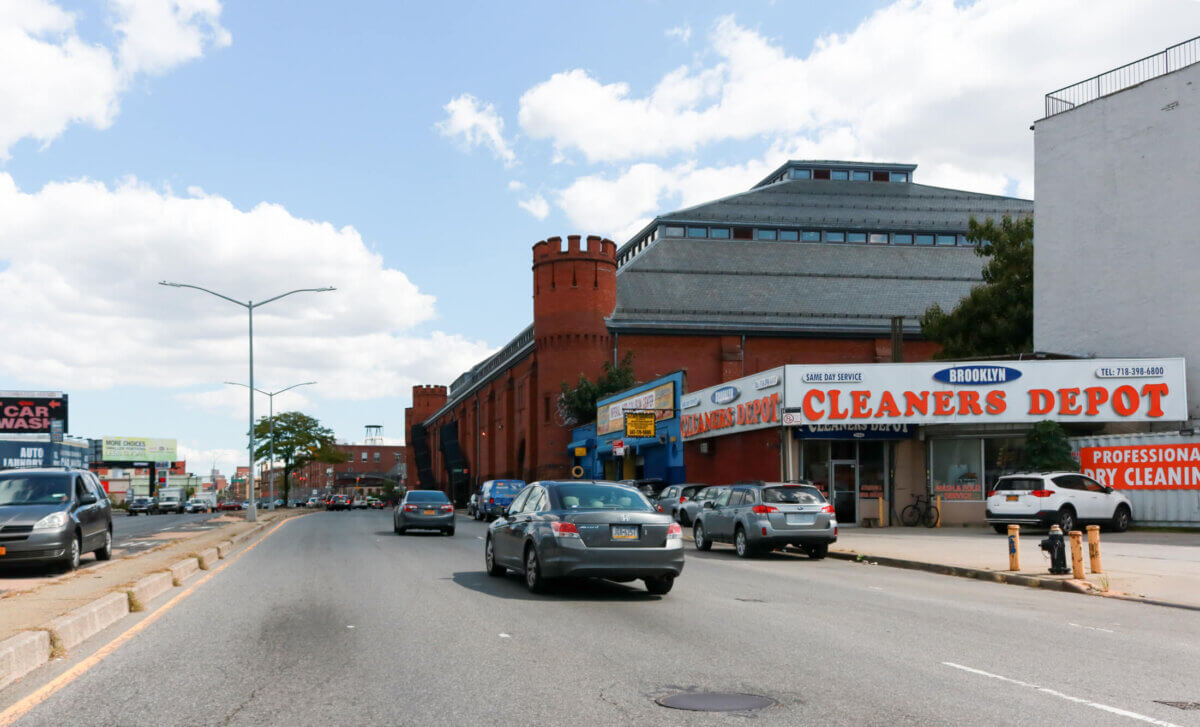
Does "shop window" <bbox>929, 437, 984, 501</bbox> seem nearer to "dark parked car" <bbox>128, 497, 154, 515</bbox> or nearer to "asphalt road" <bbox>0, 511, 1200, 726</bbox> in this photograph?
"asphalt road" <bbox>0, 511, 1200, 726</bbox>

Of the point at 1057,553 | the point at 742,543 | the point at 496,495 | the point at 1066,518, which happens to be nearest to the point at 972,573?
the point at 1057,553

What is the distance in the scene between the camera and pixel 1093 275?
133 feet

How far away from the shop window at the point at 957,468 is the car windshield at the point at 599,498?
22.7 m

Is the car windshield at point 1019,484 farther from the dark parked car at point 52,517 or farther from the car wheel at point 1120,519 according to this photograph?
the dark parked car at point 52,517

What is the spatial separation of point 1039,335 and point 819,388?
14.5 m

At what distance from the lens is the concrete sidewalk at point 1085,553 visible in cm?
1563

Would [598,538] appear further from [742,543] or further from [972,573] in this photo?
[742,543]

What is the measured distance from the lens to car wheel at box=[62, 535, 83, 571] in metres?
16.6

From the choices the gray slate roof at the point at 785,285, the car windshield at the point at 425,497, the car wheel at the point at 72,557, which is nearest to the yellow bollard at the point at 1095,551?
the car wheel at the point at 72,557

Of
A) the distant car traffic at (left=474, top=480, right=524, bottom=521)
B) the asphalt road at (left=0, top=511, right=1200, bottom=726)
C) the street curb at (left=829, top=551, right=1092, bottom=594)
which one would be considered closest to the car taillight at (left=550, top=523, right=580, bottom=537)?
the asphalt road at (left=0, top=511, right=1200, bottom=726)

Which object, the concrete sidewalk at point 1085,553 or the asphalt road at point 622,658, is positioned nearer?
the asphalt road at point 622,658

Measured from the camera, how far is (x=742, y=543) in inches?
851

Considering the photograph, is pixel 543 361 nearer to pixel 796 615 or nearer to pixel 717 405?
pixel 717 405

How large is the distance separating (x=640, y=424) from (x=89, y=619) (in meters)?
35.7
